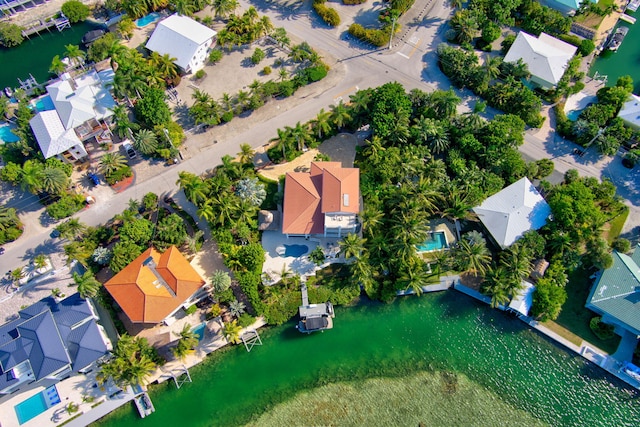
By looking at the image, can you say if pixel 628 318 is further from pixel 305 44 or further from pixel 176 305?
pixel 305 44

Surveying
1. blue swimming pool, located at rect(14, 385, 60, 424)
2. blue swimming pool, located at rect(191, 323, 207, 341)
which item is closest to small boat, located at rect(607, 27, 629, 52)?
blue swimming pool, located at rect(191, 323, 207, 341)

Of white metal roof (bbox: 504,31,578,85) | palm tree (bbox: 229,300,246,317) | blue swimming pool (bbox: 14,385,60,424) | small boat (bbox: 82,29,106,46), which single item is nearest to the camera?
blue swimming pool (bbox: 14,385,60,424)

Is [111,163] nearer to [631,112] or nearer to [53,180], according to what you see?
[53,180]

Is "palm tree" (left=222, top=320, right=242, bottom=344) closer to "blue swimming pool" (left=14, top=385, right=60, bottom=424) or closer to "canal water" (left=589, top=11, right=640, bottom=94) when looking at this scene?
"blue swimming pool" (left=14, top=385, right=60, bottom=424)

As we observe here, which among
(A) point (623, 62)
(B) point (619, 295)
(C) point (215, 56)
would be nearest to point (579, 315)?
(B) point (619, 295)

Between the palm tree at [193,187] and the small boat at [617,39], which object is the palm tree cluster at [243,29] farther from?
the small boat at [617,39]

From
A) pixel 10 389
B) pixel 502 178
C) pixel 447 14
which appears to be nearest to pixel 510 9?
pixel 447 14

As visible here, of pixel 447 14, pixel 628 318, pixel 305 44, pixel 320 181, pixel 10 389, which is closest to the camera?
pixel 10 389
